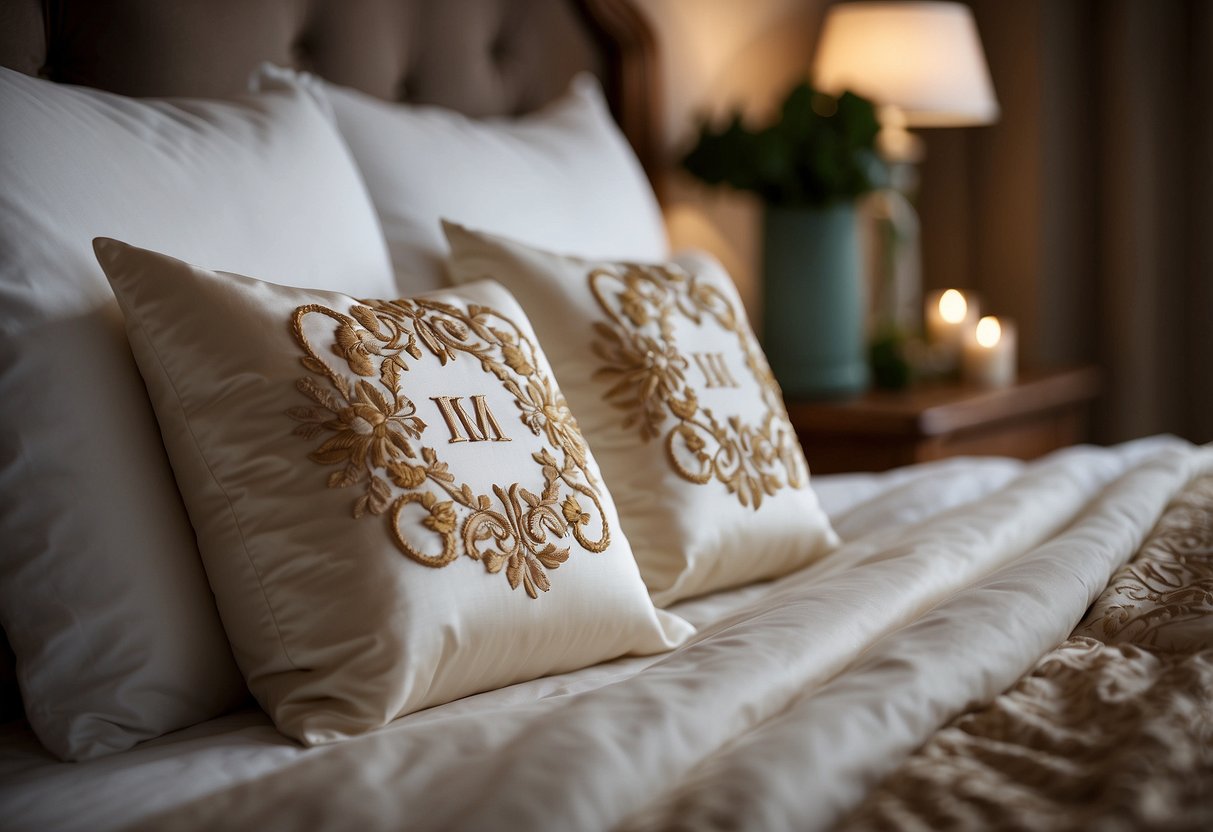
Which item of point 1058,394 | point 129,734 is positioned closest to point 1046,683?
point 129,734

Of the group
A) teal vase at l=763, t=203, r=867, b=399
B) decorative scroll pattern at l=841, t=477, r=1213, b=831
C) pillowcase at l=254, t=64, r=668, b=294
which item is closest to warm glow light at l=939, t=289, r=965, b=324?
teal vase at l=763, t=203, r=867, b=399

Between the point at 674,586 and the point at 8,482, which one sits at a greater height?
the point at 8,482

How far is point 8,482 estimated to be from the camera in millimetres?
759

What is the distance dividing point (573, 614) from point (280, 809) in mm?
320

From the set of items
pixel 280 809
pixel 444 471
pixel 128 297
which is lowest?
pixel 280 809

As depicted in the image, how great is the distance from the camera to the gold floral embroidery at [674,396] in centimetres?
108

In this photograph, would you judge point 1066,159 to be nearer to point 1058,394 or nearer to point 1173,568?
point 1058,394

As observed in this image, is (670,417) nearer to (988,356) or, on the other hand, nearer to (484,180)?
(484,180)

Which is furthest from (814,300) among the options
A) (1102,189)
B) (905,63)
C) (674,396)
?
(1102,189)

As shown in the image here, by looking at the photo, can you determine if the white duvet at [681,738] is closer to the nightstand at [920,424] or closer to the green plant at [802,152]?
the nightstand at [920,424]

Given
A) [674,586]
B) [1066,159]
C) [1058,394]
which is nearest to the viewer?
[674,586]

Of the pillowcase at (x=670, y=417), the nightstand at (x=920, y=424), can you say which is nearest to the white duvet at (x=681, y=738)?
the pillowcase at (x=670, y=417)

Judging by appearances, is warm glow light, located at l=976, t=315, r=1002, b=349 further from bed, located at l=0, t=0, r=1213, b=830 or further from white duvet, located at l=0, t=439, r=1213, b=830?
white duvet, located at l=0, t=439, r=1213, b=830

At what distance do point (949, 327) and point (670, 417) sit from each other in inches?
62.4
